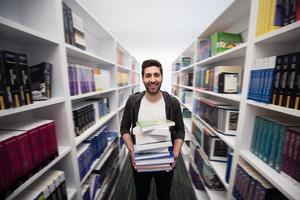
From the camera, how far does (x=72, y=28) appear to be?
1105mm

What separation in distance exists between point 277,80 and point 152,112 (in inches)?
33.4

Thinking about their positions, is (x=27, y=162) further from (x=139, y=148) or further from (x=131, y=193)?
(x=131, y=193)

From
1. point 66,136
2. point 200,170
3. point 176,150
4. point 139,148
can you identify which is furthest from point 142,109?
point 200,170

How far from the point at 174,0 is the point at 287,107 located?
7.39 ft

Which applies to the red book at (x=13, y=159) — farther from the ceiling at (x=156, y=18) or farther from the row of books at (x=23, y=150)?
the ceiling at (x=156, y=18)

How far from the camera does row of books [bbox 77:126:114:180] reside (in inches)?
48.5

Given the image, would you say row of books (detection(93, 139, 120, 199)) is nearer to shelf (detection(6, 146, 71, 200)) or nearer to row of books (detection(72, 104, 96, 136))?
row of books (detection(72, 104, 96, 136))

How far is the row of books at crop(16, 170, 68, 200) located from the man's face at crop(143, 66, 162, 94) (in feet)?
2.97

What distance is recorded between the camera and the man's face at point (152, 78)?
115cm

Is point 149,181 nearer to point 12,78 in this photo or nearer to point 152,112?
point 152,112

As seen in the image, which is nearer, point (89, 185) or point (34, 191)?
point (34, 191)

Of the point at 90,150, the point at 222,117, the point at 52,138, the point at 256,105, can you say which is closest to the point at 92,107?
the point at 90,150

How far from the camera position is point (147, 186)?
4.41 ft

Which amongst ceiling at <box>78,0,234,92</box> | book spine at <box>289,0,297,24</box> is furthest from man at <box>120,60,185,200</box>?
ceiling at <box>78,0,234,92</box>
